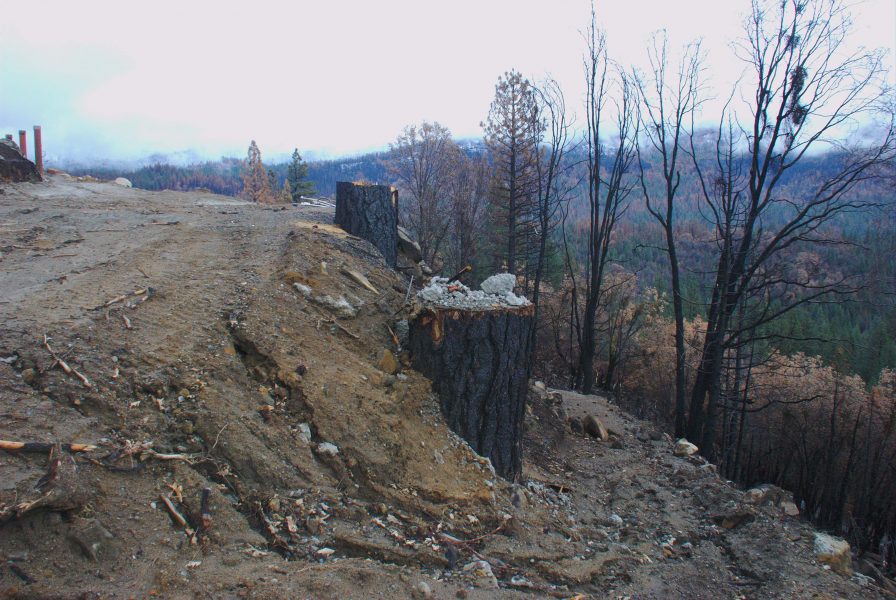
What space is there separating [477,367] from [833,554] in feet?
11.9

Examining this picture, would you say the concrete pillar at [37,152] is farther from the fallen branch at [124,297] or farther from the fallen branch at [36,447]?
the fallen branch at [36,447]

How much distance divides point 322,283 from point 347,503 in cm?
263

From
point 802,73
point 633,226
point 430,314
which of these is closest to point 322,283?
point 430,314

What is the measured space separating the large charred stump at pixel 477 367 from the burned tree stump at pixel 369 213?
3009 mm

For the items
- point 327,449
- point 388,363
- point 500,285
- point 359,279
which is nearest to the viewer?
point 327,449

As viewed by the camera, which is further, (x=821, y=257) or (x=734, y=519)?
(x=821, y=257)

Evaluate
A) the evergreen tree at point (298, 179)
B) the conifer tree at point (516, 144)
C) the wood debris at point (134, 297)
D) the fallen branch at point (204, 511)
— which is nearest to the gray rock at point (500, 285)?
the wood debris at point (134, 297)

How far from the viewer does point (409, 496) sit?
355cm

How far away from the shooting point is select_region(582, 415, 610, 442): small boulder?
774 cm

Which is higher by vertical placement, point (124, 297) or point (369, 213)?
point (369, 213)

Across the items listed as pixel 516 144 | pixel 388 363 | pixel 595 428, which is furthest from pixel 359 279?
pixel 516 144

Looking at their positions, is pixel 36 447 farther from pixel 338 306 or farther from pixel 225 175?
pixel 225 175

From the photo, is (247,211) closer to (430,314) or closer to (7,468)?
(430,314)

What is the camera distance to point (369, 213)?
7.50 metres
